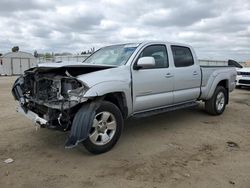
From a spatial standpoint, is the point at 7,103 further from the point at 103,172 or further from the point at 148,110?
the point at 103,172

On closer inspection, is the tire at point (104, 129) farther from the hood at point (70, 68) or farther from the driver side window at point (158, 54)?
the driver side window at point (158, 54)

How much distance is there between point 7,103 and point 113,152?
601cm

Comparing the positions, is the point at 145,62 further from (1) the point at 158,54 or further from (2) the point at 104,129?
(2) the point at 104,129

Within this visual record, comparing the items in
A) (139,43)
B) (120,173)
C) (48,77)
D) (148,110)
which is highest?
(139,43)

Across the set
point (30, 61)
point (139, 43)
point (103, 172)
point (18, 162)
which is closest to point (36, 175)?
point (18, 162)

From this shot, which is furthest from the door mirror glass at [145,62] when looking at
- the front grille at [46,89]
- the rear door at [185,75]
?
the front grille at [46,89]

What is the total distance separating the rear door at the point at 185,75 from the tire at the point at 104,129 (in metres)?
1.94

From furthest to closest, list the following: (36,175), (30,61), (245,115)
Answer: (30,61) < (245,115) < (36,175)

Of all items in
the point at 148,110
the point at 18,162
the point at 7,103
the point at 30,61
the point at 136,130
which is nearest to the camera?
the point at 18,162

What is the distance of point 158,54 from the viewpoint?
6.08 meters

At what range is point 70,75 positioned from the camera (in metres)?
4.45

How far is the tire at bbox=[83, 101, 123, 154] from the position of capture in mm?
4527

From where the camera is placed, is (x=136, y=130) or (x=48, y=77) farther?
(x=136, y=130)

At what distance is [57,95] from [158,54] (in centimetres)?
249
